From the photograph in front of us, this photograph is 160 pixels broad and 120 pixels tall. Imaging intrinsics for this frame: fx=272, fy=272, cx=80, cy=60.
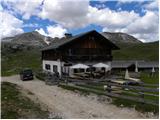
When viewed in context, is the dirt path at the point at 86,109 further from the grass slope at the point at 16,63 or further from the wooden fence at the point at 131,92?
the grass slope at the point at 16,63

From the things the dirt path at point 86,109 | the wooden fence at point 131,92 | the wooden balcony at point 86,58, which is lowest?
the dirt path at point 86,109

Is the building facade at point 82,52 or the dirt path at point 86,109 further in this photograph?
the building facade at point 82,52

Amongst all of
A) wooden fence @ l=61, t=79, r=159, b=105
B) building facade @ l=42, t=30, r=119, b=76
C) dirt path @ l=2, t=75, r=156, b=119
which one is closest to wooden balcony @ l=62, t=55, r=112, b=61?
building facade @ l=42, t=30, r=119, b=76

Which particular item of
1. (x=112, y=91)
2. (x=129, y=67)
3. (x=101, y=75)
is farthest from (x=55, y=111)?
(x=129, y=67)

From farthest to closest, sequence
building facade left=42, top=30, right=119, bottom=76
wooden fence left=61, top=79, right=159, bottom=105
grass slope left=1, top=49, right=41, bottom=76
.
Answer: grass slope left=1, top=49, right=41, bottom=76, building facade left=42, top=30, right=119, bottom=76, wooden fence left=61, top=79, right=159, bottom=105

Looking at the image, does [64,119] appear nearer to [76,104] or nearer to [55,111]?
[55,111]

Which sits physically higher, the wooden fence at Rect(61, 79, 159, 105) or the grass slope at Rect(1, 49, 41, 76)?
the grass slope at Rect(1, 49, 41, 76)

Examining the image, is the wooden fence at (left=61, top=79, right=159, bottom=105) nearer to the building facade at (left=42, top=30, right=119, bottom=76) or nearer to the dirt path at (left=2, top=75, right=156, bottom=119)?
the dirt path at (left=2, top=75, right=156, bottom=119)

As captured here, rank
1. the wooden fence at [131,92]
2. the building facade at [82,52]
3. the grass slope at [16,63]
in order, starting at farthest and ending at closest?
the grass slope at [16,63]
the building facade at [82,52]
the wooden fence at [131,92]

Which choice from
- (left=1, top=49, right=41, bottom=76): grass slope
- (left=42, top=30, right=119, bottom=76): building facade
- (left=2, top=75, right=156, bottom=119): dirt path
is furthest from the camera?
(left=1, top=49, right=41, bottom=76): grass slope

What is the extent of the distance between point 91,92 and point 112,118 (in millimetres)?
8485

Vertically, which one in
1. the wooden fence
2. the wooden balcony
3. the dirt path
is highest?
the wooden balcony

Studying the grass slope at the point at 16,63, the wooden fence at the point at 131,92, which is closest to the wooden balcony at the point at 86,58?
the wooden fence at the point at 131,92

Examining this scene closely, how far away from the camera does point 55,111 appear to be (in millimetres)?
15320
